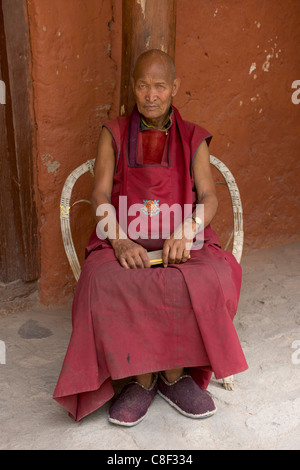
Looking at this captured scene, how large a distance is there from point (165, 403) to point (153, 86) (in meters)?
1.41

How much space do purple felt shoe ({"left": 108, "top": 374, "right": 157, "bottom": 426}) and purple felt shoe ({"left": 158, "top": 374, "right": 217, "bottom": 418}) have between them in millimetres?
75

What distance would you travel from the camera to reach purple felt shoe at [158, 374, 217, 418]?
218cm

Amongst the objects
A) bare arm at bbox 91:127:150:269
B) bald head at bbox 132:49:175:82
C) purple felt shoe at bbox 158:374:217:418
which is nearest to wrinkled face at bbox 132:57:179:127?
bald head at bbox 132:49:175:82

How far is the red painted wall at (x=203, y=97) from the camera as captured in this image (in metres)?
2.95

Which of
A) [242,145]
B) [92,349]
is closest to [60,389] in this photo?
[92,349]

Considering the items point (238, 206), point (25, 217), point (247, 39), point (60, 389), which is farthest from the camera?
point (247, 39)

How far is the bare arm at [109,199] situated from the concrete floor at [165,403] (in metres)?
0.65

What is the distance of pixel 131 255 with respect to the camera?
2254 millimetres

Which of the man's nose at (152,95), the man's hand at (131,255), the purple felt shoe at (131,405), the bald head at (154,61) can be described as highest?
the bald head at (154,61)

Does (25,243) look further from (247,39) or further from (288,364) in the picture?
(247,39)

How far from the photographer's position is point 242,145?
3.84 meters

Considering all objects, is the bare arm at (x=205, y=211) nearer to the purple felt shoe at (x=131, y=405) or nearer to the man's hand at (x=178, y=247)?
the man's hand at (x=178, y=247)

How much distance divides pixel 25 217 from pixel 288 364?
1.63 meters

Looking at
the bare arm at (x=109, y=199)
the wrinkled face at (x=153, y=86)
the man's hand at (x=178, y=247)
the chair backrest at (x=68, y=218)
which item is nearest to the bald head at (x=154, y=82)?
the wrinkled face at (x=153, y=86)
